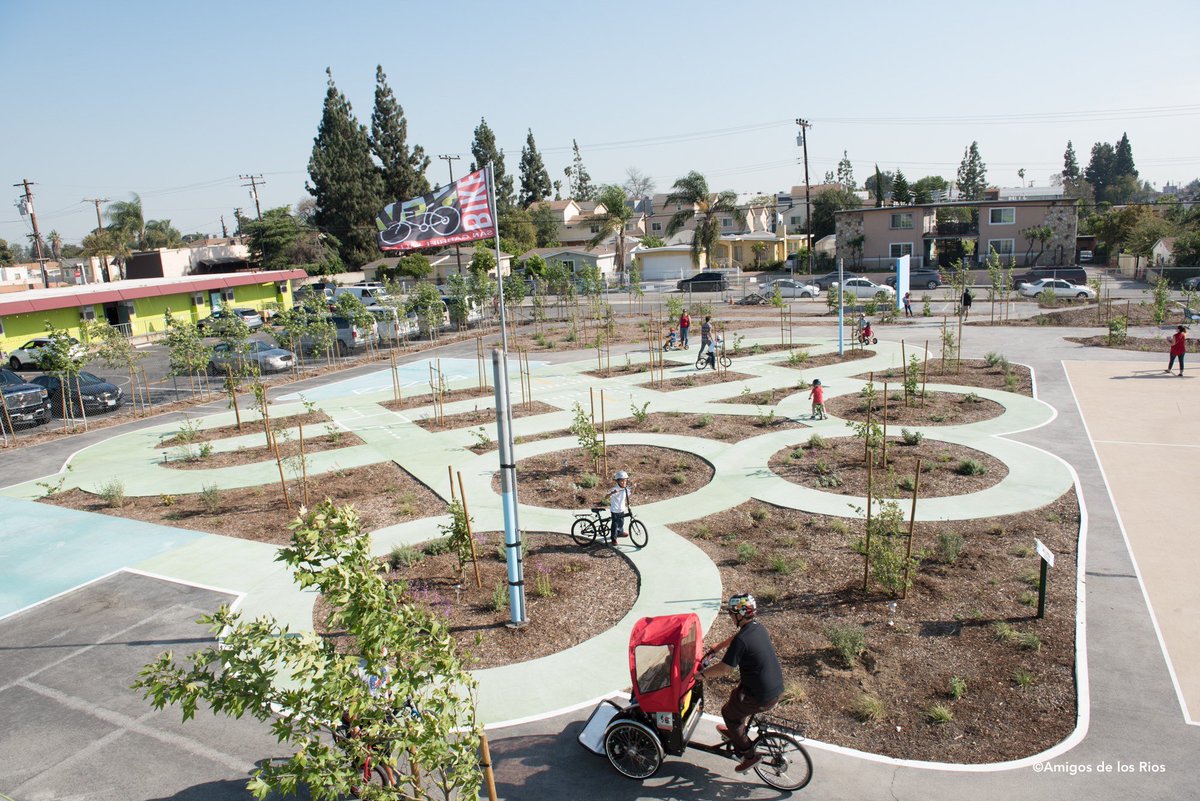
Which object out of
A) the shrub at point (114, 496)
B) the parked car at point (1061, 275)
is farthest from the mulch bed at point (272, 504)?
the parked car at point (1061, 275)

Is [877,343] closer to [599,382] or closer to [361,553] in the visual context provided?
[599,382]

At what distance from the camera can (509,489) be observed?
9.74 meters

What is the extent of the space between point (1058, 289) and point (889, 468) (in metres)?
36.0

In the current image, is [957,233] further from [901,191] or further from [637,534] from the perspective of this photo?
[637,534]

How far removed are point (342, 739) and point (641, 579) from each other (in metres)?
6.98

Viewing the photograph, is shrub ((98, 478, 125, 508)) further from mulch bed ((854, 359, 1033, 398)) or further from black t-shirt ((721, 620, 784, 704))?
mulch bed ((854, 359, 1033, 398))

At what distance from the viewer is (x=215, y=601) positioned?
1158cm

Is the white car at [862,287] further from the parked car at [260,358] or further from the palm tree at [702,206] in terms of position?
the parked car at [260,358]

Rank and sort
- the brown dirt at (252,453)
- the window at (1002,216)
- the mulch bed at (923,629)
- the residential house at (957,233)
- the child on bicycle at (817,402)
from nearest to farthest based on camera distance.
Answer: the mulch bed at (923,629)
the brown dirt at (252,453)
the child on bicycle at (817,402)
the residential house at (957,233)
the window at (1002,216)

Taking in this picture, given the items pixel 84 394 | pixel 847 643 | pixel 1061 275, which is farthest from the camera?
pixel 1061 275

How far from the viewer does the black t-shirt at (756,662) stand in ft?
22.2

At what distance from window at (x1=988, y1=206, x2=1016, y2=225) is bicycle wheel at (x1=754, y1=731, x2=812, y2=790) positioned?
211 ft

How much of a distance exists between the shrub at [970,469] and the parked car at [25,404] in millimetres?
25329

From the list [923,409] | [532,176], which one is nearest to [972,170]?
[532,176]
